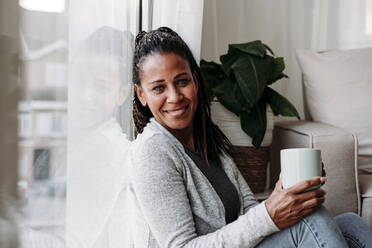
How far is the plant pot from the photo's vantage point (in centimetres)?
163

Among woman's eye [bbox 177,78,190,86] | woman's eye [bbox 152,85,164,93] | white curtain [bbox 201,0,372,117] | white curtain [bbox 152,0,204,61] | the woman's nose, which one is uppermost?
white curtain [bbox 201,0,372,117]

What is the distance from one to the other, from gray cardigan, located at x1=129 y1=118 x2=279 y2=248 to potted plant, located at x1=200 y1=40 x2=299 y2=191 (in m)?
0.62

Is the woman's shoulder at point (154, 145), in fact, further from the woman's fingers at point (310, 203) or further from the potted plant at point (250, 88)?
the potted plant at point (250, 88)

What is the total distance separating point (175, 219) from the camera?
866mm

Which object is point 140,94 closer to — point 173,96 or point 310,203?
point 173,96

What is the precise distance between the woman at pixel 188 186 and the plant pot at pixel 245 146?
0.46 metres

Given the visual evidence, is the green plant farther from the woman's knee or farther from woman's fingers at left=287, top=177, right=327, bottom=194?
woman's fingers at left=287, top=177, right=327, bottom=194

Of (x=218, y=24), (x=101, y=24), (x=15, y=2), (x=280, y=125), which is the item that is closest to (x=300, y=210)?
(x=101, y=24)

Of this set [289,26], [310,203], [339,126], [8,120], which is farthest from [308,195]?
[289,26]

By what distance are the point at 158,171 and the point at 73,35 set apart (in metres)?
0.37

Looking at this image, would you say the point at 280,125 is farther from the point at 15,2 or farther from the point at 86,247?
the point at 15,2

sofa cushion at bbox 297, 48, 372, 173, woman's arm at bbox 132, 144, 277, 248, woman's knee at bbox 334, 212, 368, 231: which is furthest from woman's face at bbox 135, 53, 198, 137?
sofa cushion at bbox 297, 48, 372, 173

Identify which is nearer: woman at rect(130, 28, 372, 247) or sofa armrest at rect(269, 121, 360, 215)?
woman at rect(130, 28, 372, 247)

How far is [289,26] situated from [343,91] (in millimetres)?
747
